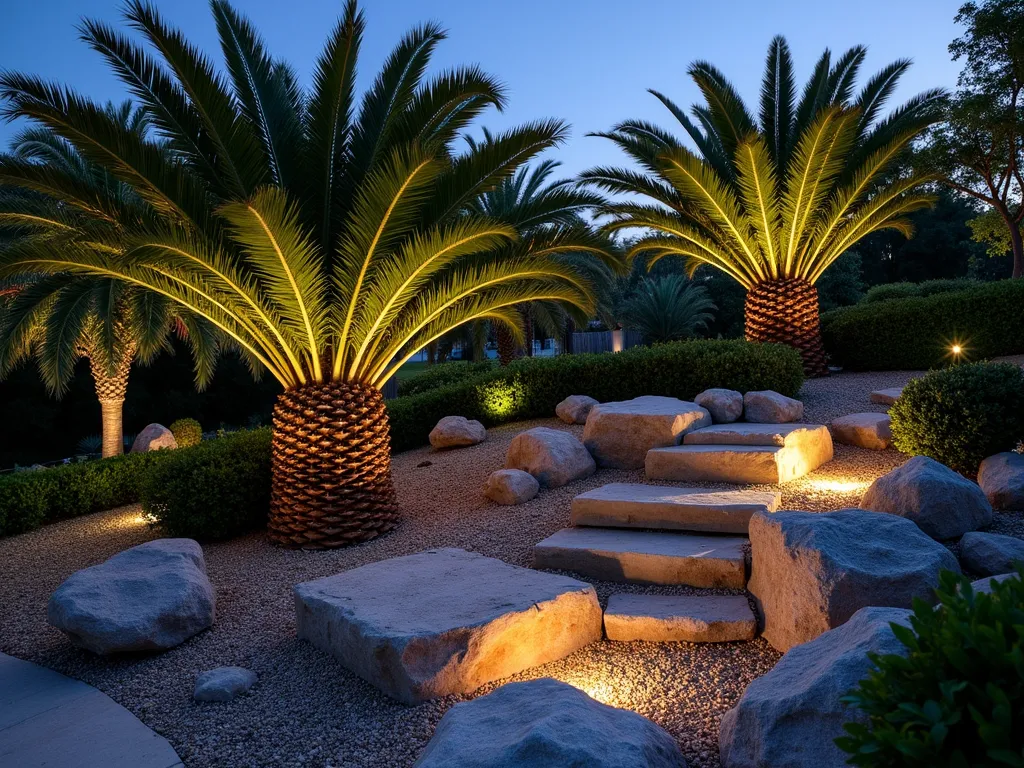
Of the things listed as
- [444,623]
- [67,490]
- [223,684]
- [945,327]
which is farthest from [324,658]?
[945,327]

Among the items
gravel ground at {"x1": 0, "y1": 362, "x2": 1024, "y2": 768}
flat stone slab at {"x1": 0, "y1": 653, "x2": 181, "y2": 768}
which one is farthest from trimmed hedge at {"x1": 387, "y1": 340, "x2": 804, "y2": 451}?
flat stone slab at {"x1": 0, "y1": 653, "x2": 181, "y2": 768}

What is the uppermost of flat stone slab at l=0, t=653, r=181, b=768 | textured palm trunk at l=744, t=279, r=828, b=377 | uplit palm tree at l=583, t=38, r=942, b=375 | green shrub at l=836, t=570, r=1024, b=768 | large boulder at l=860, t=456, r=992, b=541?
uplit palm tree at l=583, t=38, r=942, b=375

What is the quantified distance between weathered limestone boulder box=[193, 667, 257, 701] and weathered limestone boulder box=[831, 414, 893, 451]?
599 centimetres

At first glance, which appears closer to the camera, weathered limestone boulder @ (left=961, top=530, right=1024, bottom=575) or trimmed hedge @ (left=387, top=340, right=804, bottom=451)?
weathered limestone boulder @ (left=961, top=530, right=1024, bottom=575)

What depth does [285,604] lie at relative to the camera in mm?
4996

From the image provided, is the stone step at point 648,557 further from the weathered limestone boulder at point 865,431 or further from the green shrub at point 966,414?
the weathered limestone boulder at point 865,431

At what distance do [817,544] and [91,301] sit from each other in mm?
11525

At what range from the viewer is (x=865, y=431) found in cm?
674

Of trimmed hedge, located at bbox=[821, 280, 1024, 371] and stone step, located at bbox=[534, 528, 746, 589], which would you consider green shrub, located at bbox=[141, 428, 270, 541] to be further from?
trimmed hedge, located at bbox=[821, 280, 1024, 371]

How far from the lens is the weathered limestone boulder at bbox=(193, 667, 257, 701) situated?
11.9 ft

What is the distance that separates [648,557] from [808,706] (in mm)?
2195

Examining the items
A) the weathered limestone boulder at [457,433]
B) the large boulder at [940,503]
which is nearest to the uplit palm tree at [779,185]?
the weathered limestone boulder at [457,433]

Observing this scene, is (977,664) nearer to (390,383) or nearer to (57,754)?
(57,754)

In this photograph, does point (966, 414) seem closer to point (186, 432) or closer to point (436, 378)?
point (436, 378)
